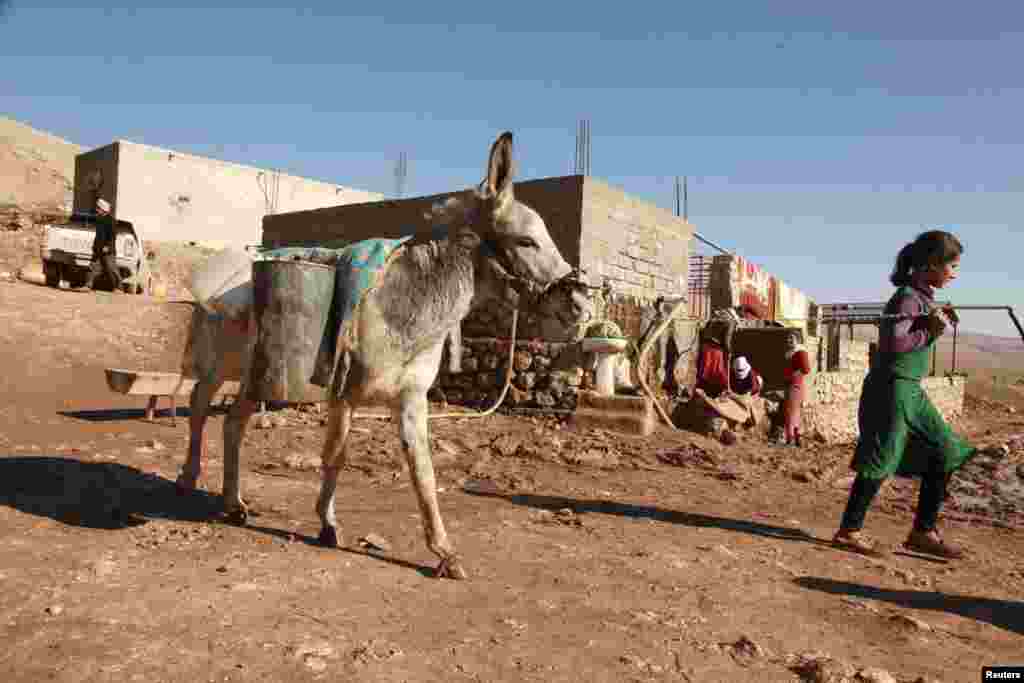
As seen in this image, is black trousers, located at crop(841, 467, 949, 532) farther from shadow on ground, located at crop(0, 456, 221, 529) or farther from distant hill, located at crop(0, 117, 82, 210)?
distant hill, located at crop(0, 117, 82, 210)

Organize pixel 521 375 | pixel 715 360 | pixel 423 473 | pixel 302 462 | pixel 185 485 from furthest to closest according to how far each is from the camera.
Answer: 1. pixel 715 360
2. pixel 521 375
3. pixel 302 462
4. pixel 185 485
5. pixel 423 473

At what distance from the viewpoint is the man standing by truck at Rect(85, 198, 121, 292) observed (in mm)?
16109

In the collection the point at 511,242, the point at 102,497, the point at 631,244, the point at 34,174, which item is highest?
the point at 34,174

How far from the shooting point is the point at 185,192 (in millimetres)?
27234

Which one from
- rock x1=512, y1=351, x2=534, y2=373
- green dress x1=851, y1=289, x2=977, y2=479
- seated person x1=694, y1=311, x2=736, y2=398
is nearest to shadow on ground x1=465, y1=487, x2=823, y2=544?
green dress x1=851, y1=289, x2=977, y2=479

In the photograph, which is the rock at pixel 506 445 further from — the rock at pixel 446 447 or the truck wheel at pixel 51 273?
the truck wheel at pixel 51 273

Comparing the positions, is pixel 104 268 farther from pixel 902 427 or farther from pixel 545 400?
pixel 902 427

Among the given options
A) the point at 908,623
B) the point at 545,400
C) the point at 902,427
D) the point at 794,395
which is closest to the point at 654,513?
the point at 902,427

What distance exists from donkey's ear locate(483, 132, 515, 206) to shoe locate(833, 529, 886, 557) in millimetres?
3320

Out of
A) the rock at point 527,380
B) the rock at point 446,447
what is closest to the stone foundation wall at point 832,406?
the rock at point 527,380

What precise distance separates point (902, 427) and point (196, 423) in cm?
466

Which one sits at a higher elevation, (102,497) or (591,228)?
(591,228)

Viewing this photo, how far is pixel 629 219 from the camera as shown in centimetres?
1048

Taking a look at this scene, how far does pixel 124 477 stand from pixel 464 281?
10.6 feet
